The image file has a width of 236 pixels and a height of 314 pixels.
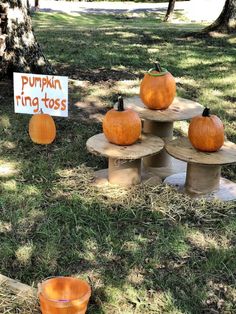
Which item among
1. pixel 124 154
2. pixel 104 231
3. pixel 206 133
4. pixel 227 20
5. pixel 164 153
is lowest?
pixel 104 231

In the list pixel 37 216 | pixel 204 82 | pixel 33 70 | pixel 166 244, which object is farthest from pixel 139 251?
pixel 204 82

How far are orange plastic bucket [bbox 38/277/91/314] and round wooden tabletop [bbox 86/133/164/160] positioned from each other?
1.41 meters

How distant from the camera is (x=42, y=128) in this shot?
17.0ft

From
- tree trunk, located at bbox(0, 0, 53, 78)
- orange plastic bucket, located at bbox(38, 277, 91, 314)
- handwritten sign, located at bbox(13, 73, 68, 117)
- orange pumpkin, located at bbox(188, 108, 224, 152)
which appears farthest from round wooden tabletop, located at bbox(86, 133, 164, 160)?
tree trunk, located at bbox(0, 0, 53, 78)

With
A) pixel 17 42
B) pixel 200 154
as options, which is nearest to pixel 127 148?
pixel 200 154

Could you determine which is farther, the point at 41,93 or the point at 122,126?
the point at 41,93

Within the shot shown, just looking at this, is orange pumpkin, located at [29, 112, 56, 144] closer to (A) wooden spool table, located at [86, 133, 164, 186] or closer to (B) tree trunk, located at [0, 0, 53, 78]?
(A) wooden spool table, located at [86, 133, 164, 186]

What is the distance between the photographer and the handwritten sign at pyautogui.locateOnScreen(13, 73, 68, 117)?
487 cm

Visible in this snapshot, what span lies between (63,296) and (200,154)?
183cm

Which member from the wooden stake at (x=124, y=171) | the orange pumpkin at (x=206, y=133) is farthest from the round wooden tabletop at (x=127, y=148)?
the orange pumpkin at (x=206, y=133)

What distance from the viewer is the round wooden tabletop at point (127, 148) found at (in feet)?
13.8

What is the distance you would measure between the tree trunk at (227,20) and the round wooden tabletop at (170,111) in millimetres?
7759

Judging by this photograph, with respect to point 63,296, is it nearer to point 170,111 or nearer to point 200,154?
point 200,154

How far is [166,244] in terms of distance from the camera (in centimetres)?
371
